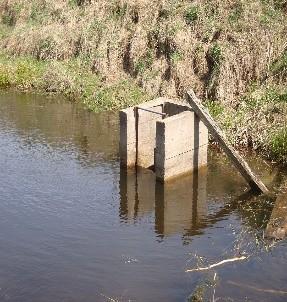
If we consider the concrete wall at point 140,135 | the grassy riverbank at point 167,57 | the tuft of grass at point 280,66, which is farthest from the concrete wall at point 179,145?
the tuft of grass at point 280,66

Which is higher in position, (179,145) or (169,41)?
(169,41)

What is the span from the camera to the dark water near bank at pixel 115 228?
464 inches

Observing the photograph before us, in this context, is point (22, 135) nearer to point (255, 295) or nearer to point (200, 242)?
point (200, 242)

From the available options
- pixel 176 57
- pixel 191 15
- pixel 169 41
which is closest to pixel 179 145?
pixel 176 57

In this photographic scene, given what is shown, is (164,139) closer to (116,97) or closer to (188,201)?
(188,201)

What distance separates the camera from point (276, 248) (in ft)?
43.0

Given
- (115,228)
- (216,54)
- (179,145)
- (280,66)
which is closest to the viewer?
(115,228)

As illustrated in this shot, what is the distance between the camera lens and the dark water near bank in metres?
11.8

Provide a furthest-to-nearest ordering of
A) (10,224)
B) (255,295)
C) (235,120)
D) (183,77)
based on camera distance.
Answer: (183,77) < (235,120) < (10,224) < (255,295)

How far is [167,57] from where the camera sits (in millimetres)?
24484

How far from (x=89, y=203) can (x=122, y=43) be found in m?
12.5

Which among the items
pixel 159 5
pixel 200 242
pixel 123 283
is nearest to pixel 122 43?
pixel 159 5

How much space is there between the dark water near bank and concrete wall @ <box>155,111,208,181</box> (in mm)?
397

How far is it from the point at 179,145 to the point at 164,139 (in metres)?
0.77
